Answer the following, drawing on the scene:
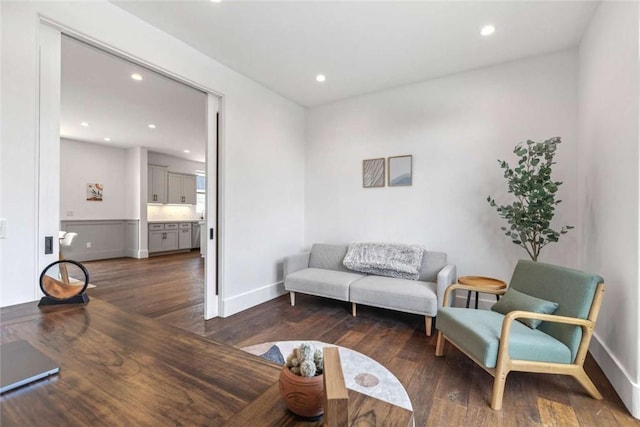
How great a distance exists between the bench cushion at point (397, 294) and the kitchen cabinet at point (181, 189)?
22.1ft

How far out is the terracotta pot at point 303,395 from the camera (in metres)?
0.67

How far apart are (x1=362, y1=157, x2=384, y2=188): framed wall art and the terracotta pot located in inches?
136

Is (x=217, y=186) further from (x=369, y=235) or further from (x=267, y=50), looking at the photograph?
(x=369, y=235)

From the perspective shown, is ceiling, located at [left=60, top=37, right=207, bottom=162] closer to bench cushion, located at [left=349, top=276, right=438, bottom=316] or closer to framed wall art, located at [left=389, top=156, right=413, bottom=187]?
framed wall art, located at [left=389, top=156, right=413, bottom=187]

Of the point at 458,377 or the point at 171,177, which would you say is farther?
the point at 171,177

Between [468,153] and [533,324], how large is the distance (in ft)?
6.70

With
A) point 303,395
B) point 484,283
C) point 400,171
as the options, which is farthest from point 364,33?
point 303,395

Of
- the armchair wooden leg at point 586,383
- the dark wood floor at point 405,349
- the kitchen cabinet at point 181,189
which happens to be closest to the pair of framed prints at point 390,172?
the dark wood floor at point 405,349

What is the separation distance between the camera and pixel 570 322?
183 cm

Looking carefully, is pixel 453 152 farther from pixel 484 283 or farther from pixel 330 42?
pixel 330 42

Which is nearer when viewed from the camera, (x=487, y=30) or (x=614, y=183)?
(x=614, y=183)

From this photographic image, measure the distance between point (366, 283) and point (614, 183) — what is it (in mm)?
2200

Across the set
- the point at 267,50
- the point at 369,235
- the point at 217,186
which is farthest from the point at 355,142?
the point at 217,186

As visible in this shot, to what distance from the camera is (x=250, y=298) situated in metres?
3.61
